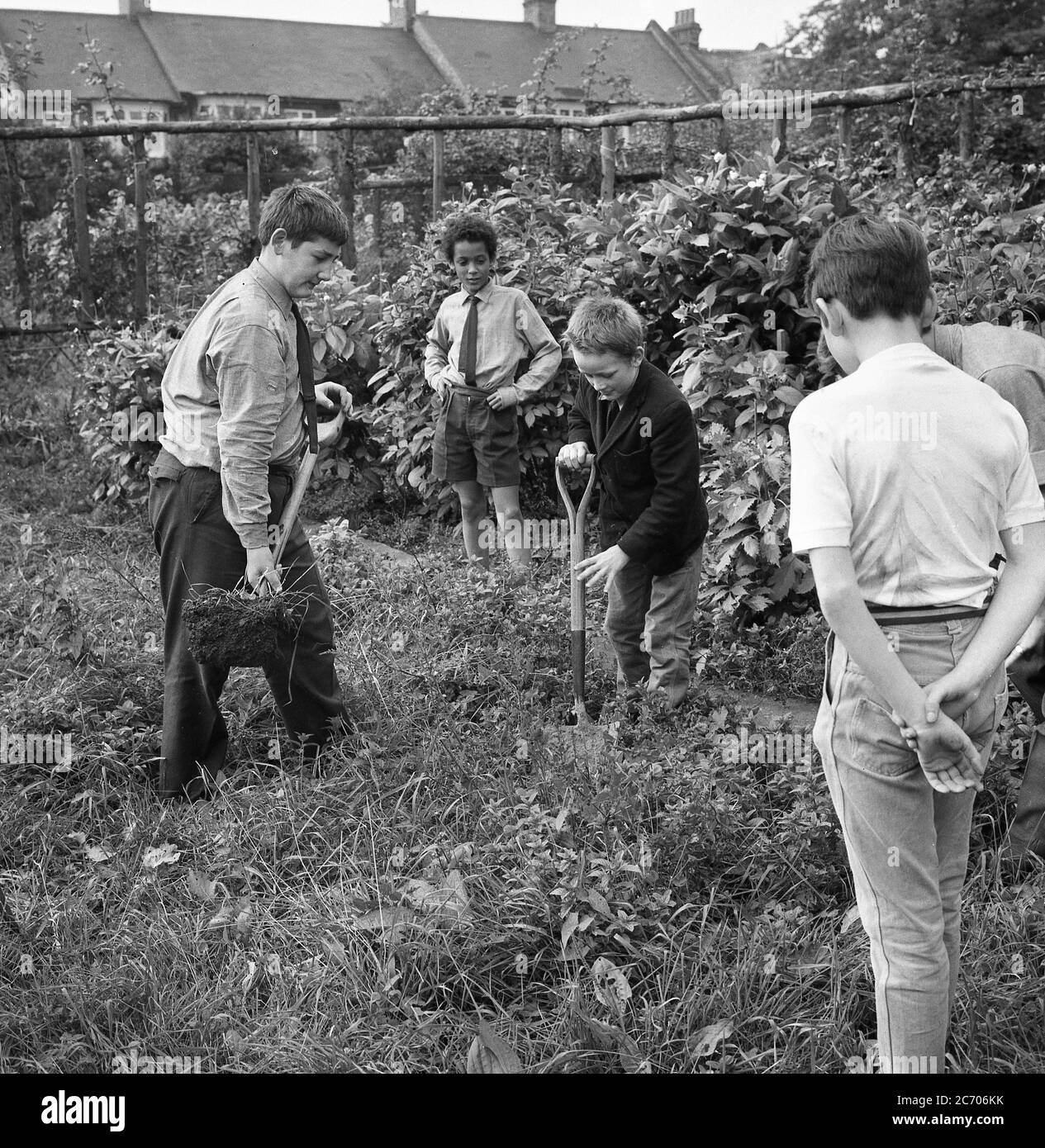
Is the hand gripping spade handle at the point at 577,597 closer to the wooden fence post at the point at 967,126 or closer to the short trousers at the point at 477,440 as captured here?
the short trousers at the point at 477,440

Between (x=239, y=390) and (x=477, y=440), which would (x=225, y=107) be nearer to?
(x=477, y=440)

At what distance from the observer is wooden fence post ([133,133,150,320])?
12.0m

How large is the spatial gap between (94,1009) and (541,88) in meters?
15.7

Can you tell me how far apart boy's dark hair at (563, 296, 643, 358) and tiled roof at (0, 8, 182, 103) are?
111 feet

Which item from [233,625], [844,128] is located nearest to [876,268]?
[233,625]

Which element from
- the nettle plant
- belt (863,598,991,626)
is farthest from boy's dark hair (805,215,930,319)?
the nettle plant

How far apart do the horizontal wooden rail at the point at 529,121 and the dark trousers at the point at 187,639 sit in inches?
268

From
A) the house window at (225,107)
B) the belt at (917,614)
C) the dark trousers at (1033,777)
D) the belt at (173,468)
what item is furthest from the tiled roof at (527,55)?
the belt at (917,614)

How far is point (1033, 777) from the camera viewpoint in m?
3.61

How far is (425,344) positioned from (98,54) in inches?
1394

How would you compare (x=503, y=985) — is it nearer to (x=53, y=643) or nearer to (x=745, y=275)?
(x=53, y=643)

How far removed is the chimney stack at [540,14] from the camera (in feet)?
141

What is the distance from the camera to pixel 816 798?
3.71 metres
